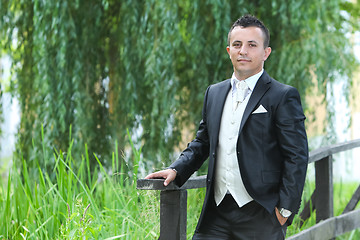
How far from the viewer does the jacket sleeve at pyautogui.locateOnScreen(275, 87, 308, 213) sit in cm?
219

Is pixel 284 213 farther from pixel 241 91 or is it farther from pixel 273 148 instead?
pixel 241 91

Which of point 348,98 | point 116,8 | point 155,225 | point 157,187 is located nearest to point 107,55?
point 116,8

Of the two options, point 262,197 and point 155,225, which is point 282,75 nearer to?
point 155,225

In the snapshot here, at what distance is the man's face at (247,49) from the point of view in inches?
88.5

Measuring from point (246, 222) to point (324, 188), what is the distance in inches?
78.2

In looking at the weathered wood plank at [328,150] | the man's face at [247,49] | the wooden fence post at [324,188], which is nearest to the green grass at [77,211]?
the wooden fence post at [324,188]

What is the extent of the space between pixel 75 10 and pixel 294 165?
3872 millimetres

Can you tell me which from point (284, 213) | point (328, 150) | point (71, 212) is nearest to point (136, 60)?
point (328, 150)

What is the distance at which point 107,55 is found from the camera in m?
5.86

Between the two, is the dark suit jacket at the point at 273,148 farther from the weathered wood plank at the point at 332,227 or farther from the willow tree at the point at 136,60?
the willow tree at the point at 136,60

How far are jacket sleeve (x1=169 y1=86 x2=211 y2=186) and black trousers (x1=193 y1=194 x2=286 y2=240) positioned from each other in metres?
0.22

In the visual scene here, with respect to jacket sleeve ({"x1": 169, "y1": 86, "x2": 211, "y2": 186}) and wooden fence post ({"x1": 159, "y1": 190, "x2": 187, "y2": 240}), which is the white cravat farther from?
wooden fence post ({"x1": 159, "y1": 190, "x2": 187, "y2": 240})

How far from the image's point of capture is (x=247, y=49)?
7.35 ft

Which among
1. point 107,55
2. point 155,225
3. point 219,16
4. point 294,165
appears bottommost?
point 155,225
